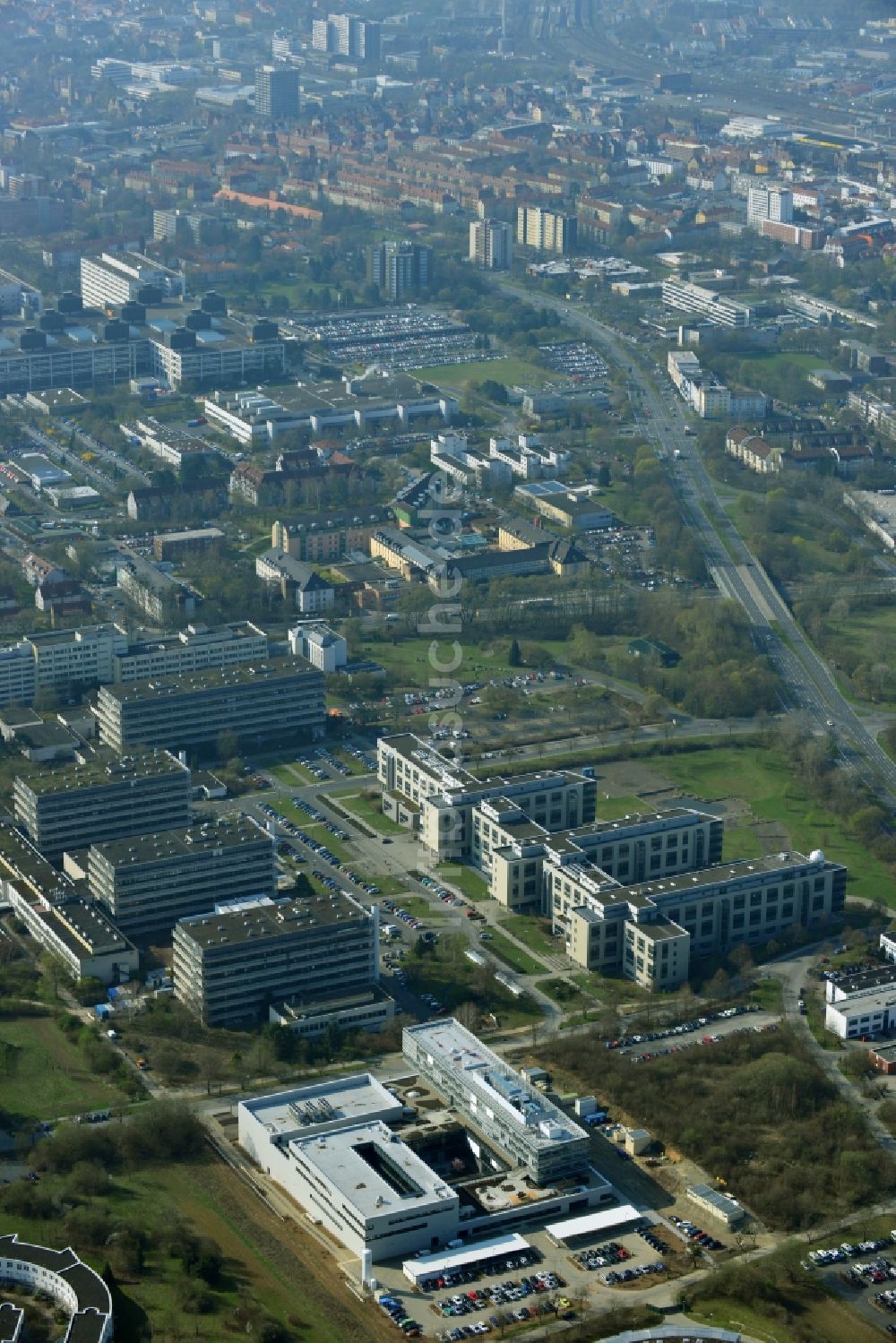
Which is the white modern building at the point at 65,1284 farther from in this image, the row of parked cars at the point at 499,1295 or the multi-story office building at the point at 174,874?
the multi-story office building at the point at 174,874

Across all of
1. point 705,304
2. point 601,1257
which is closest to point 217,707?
point 601,1257

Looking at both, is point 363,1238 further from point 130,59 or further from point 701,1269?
point 130,59

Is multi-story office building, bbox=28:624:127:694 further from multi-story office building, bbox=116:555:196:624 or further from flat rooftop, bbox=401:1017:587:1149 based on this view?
flat rooftop, bbox=401:1017:587:1149

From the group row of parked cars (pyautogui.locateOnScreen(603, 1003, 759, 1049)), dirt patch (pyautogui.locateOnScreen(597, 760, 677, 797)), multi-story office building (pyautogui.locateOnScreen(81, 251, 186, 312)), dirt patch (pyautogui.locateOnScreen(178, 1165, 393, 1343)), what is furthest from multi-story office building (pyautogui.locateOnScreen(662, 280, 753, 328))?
dirt patch (pyautogui.locateOnScreen(178, 1165, 393, 1343))

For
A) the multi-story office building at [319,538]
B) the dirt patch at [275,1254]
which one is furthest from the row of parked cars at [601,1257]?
the multi-story office building at [319,538]

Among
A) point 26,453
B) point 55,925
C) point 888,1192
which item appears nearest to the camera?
point 888,1192

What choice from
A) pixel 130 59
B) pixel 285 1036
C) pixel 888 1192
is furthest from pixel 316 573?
pixel 130 59
